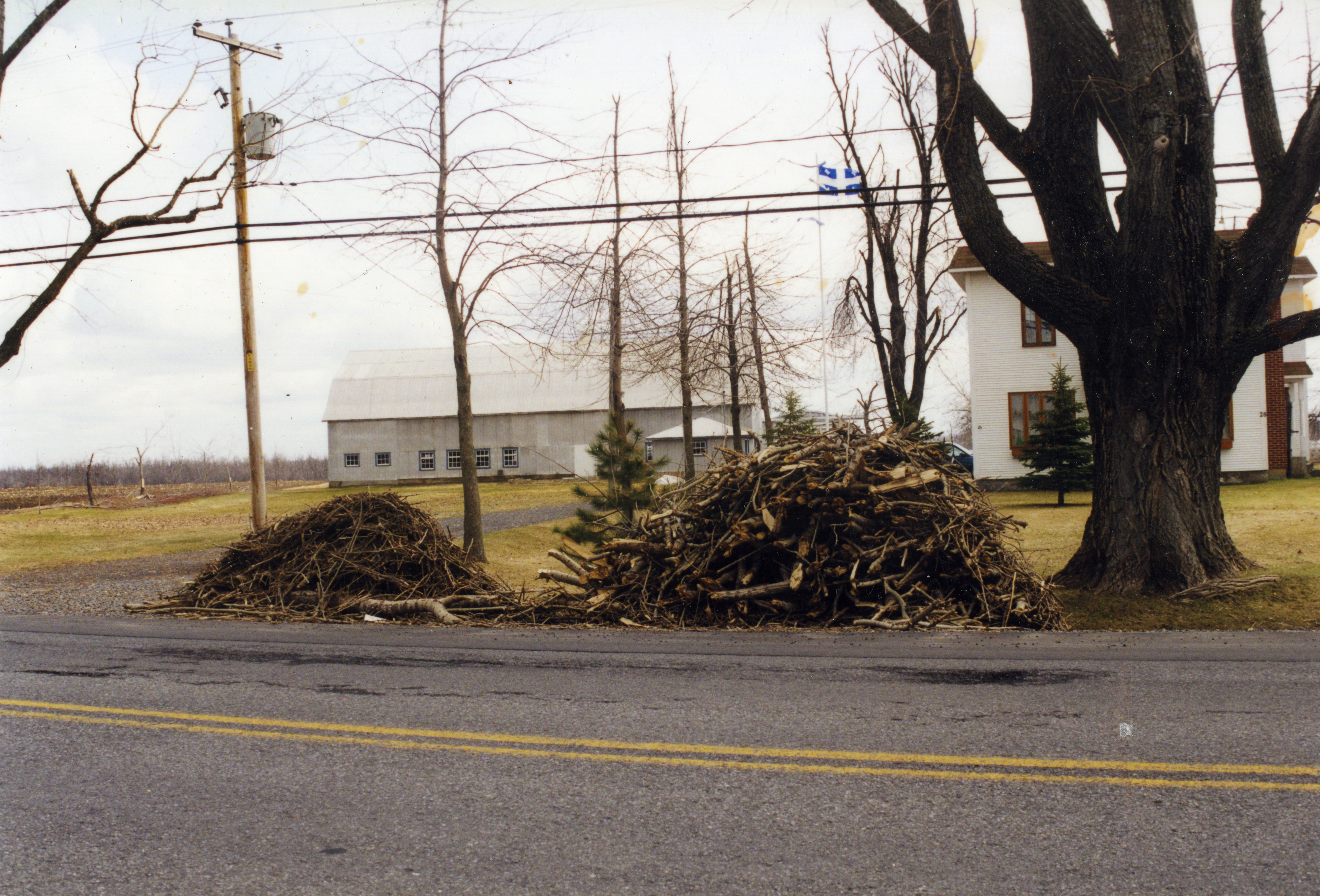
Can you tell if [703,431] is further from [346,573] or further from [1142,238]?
[1142,238]

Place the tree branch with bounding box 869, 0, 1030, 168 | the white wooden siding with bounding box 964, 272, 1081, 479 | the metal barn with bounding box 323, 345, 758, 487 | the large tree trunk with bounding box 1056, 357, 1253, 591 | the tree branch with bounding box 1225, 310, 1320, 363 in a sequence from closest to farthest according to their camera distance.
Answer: the tree branch with bounding box 1225, 310, 1320, 363, the large tree trunk with bounding box 1056, 357, 1253, 591, the tree branch with bounding box 869, 0, 1030, 168, the white wooden siding with bounding box 964, 272, 1081, 479, the metal barn with bounding box 323, 345, 758, 487

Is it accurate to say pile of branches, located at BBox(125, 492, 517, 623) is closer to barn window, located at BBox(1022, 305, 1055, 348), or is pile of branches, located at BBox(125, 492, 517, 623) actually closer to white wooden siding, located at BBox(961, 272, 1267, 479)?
white wooden siding, located at BBox(961, 272, 1267, 479)

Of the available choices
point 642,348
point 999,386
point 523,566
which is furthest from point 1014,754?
point 999,386

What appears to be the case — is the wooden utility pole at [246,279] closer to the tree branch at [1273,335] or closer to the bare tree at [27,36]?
the bare tree at [27,36]

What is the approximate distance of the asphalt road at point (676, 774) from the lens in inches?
137

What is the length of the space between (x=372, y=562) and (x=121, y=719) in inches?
252

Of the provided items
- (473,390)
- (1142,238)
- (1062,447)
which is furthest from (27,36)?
(473,390)

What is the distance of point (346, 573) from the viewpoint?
39.8 feet

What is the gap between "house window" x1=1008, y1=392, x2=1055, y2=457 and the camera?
28297 mm

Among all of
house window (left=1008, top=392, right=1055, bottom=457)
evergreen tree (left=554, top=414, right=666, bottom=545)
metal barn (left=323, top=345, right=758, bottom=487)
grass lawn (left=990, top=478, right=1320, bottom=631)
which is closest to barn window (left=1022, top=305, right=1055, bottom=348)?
house window (left=1008, top=392, right=1055, bottom=457)

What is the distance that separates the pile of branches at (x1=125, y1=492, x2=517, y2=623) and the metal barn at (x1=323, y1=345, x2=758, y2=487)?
40.8 m

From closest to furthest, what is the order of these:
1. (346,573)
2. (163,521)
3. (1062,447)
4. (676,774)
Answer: (676,774) → (346,573) → (1062,447) → (163,521)

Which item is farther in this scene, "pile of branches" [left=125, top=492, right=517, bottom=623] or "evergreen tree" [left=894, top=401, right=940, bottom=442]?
"evergreen tree" [left=894, top=401, right=940, bottom=442]

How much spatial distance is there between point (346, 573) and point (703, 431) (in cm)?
4048
